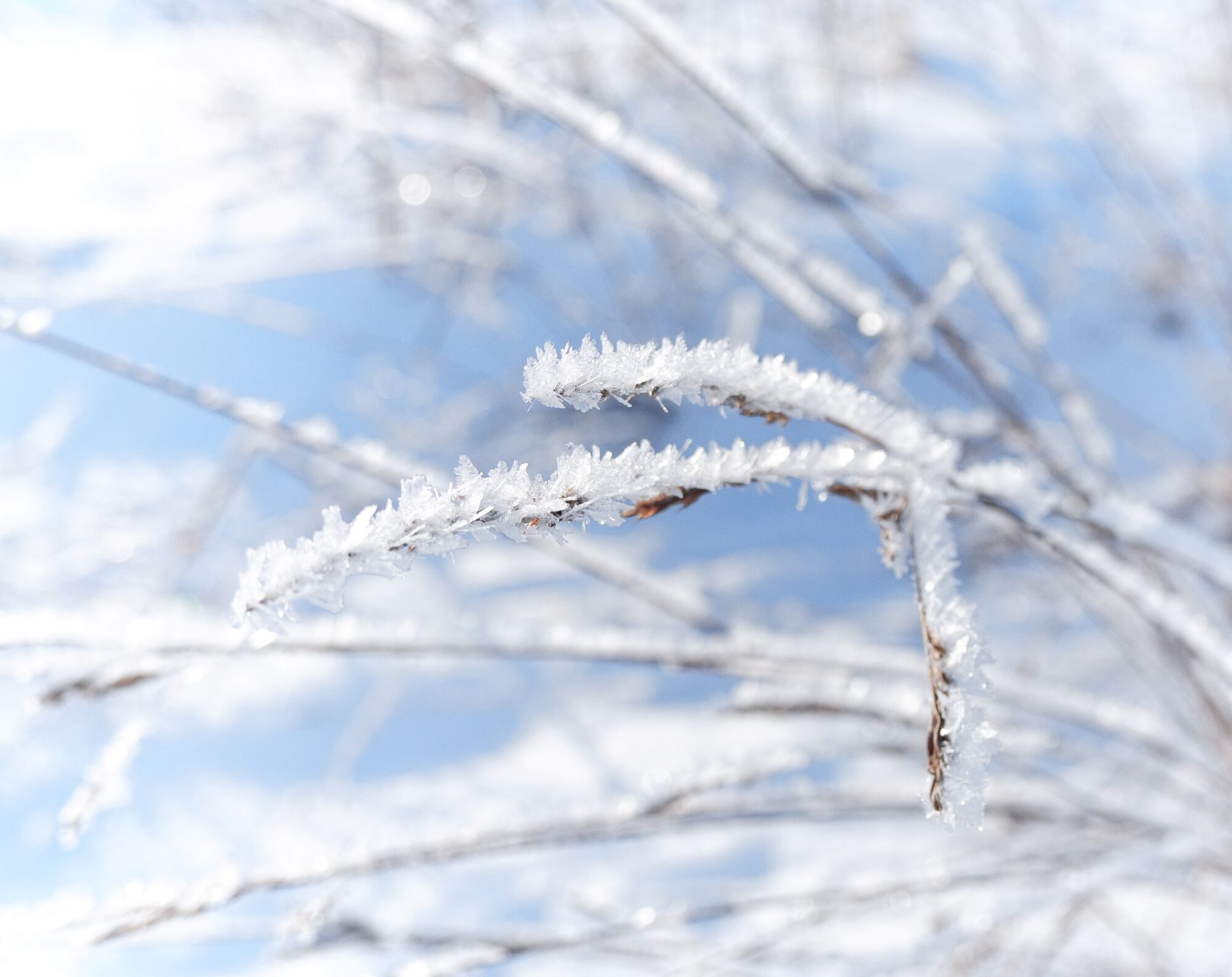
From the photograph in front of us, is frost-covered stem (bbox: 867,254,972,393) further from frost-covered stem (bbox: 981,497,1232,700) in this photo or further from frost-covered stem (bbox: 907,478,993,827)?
frost-covered stem (bbox: 907,478,993,827)

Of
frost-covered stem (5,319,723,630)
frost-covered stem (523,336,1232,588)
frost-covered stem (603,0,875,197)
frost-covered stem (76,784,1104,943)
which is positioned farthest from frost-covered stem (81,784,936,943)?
frost-covered stem (603,0,875,197)

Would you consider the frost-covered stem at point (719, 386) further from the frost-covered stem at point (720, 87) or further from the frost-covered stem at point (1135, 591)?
the frost-covered stem at point (720, 87)

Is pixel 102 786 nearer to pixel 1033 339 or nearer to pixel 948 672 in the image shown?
pixel 948 672

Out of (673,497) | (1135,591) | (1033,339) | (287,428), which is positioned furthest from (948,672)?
(1033,339)

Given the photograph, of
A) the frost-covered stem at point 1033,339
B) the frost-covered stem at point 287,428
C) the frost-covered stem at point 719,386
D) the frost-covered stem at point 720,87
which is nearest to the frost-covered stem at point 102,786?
the frost-covered stem at point 287,428

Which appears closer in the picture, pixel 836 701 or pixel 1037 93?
pixel 836 701

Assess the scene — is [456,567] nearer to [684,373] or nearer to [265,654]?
[265,654]

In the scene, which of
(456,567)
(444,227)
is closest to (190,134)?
(444,227)
